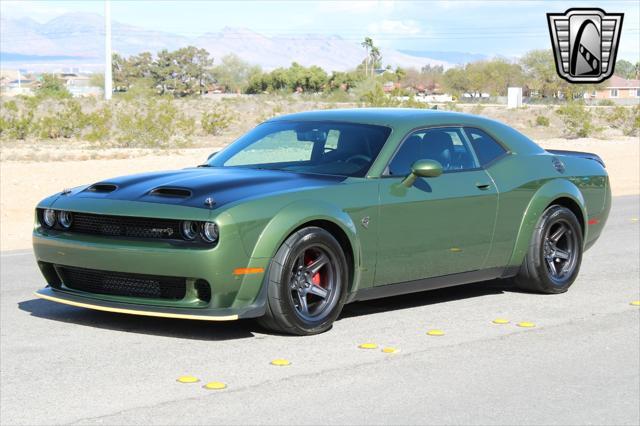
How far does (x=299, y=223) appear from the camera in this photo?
24.7 ft

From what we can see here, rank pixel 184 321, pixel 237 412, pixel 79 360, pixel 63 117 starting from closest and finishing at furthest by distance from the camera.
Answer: pixel 237 412 < pixel 79 360 < pixel 184 321 < pixel 63 117

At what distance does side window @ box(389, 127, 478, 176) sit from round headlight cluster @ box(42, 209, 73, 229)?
2294mm

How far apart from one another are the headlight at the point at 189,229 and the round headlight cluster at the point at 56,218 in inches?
37.7

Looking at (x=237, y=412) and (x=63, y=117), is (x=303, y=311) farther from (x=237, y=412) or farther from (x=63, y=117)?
(x=63, y=117)

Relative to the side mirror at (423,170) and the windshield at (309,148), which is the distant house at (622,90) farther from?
the side mirror at (423,170)

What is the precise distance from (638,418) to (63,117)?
36592 mm

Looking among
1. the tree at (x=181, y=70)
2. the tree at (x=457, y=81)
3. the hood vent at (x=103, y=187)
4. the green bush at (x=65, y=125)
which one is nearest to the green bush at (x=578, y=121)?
the green bush at (x=65, y=125)

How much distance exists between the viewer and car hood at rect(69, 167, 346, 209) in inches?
295

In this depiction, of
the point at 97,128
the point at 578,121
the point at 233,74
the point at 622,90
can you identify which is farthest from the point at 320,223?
the point at 622,90

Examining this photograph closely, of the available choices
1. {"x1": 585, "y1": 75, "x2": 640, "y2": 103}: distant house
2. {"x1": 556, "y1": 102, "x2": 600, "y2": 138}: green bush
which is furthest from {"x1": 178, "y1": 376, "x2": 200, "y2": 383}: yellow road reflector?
{"x1": 585, "y1": 75, "x2": 640, "y2": 103}: distant house

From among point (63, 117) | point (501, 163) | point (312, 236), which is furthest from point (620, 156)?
point (312, 236)

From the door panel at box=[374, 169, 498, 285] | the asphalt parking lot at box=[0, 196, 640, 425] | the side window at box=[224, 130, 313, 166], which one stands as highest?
the side window at box=[224, 130, 313, 166]

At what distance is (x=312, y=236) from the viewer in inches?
299

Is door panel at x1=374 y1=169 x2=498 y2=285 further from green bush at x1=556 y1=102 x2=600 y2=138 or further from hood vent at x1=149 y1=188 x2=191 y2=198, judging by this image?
green bush at x1=556 y1=102 x2=600 y2=138
